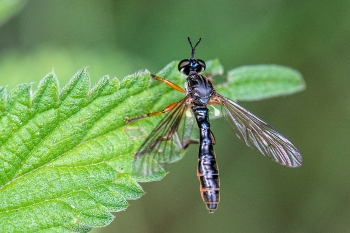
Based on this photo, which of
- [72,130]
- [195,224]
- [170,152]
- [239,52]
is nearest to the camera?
[72,130]

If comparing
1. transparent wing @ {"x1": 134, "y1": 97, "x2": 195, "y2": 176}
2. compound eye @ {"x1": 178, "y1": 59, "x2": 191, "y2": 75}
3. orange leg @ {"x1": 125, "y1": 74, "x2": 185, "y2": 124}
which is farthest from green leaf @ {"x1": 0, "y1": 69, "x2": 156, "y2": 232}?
compound eye @ {"x1": 178, "y1": 59, "x2": 191, "y2": 75}

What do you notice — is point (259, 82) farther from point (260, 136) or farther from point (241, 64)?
point (241, 64)

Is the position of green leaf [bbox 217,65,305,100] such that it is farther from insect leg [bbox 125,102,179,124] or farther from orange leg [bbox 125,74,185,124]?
insect leg [bbox 125,102,179,124]

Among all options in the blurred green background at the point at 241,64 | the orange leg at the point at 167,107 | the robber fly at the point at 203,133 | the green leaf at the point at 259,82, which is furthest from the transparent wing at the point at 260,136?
the blurred green background at the point at 241,64

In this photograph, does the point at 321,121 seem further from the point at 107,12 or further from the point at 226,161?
the point at 107,12

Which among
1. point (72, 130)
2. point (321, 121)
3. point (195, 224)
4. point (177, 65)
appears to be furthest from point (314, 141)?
point (72, 130)

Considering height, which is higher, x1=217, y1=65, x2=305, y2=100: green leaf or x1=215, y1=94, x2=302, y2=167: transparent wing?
x1=217, y1=65, x2=305, y2=100: green leaf
